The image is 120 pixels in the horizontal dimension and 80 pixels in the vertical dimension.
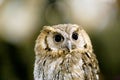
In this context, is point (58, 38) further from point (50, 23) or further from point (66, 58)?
point (50, 23)

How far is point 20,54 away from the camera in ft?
10.5

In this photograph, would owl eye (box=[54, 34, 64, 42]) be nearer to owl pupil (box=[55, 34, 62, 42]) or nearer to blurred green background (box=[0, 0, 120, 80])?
owl pupil (box=[55, 34, 62, 42])

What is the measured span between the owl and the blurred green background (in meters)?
1.15

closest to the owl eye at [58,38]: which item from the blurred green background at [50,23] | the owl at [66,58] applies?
the owl at [66,58]

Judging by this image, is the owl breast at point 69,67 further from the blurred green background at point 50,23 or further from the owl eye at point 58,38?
the blurred green background at point 50,23

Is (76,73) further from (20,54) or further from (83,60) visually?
(20,54)

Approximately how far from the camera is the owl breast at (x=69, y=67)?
1.86 metres

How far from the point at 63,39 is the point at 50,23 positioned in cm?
132

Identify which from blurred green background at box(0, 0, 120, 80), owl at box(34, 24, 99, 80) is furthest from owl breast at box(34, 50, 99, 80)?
blurred green background at box(0, 0, 120, 80)

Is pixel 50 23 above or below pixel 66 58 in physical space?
above

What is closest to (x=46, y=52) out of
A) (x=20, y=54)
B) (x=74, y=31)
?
(x=74, y=31)

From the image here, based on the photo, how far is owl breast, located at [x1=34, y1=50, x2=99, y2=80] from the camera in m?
1.86

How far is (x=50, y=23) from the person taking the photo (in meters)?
3.20

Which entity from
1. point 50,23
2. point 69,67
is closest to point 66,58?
point 69,67
